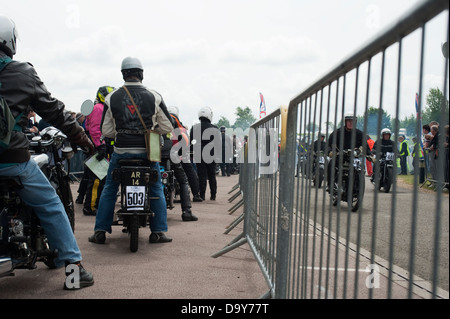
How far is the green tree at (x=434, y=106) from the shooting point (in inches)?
59.1

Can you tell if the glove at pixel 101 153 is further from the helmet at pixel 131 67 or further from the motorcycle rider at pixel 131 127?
the helmet at pixel 131 67

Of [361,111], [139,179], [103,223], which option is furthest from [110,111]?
[361,111]

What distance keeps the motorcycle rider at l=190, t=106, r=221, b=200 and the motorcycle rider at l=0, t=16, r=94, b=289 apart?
7947 mm

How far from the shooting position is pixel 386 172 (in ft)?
6.40

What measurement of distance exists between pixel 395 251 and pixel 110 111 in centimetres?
483

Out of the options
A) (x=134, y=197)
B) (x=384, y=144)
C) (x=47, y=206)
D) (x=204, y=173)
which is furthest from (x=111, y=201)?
(x=204, y=173)

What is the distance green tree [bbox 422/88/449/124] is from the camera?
1.50 meters

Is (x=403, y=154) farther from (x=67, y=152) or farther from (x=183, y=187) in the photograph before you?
(x=183, y=187)

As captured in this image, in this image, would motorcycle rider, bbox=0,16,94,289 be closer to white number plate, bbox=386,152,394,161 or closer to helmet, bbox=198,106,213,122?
white number plate, bbox=386,152,394,161

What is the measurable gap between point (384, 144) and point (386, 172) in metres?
0.10

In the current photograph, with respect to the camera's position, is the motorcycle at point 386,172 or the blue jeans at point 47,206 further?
the blue jeans at point 47,206

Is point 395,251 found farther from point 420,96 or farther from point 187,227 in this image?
point 187,227

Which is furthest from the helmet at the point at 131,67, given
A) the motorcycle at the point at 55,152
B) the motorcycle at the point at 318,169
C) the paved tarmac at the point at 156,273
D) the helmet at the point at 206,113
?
the helmet at the point at 206,113

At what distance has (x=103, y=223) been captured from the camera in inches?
257
